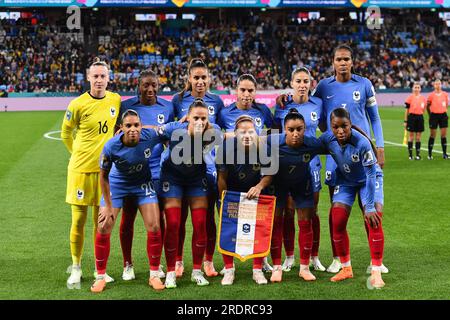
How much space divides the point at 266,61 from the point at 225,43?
3308 mm

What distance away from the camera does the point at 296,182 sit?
22.0 ft

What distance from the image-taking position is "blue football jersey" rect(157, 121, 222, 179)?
6.29m

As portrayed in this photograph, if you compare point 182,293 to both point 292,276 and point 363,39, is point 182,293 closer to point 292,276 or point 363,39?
point 292,276

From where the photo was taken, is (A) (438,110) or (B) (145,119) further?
(A) (438,110)

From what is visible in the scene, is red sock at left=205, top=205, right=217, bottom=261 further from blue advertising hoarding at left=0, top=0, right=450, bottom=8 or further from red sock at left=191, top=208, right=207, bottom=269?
blue advertising hoarding at left=0, top=0, right=450, bottom=8

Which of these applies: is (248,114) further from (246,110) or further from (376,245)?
(376,245)

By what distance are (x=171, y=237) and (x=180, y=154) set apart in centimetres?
79

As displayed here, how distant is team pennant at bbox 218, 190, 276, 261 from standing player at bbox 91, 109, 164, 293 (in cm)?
67

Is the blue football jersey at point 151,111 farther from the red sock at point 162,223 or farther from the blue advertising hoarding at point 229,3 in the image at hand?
the blue advertising hoarding at point 229,3

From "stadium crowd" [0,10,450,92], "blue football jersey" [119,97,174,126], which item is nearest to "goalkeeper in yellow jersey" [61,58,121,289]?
"blue football jersey" [119,97,174,126]

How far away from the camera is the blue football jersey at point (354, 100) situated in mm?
7008

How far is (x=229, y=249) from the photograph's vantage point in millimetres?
6613

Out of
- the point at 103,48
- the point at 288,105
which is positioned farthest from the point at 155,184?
the point at 103,48

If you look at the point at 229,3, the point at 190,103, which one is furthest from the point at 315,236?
the point at 229,3
